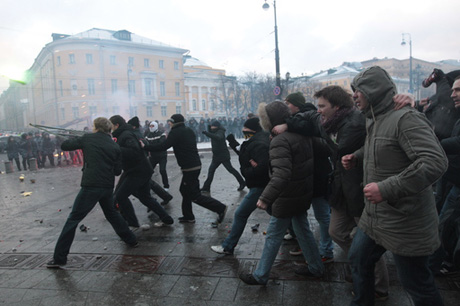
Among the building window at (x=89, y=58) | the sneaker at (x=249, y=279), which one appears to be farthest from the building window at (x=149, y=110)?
the sneaker at (x=249, y=279)

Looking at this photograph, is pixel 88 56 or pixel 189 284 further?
pixel 88 56

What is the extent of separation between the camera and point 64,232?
4250mm

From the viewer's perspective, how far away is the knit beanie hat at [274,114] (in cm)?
346

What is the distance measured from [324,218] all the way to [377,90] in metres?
2.02

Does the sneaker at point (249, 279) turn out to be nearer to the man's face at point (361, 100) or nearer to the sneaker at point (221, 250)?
the sneaker at point (221, 250)

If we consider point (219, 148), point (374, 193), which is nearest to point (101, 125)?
point (374, 193)

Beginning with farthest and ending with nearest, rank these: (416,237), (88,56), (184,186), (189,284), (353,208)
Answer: (88,56)
(184,186)
(189,284)
(353,208)
(416,237)

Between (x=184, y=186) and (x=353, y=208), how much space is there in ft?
10.2

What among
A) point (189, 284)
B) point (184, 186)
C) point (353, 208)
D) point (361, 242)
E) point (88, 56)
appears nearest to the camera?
point (361, 242)

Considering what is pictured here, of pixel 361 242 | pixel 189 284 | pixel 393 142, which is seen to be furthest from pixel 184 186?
pixel 393 142

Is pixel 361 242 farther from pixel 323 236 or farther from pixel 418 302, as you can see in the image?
pixel 323 236

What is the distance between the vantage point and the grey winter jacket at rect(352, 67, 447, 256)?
2031 millimetres

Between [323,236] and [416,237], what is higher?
[416,237]

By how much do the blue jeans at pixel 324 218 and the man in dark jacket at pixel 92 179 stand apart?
2.61 metres
